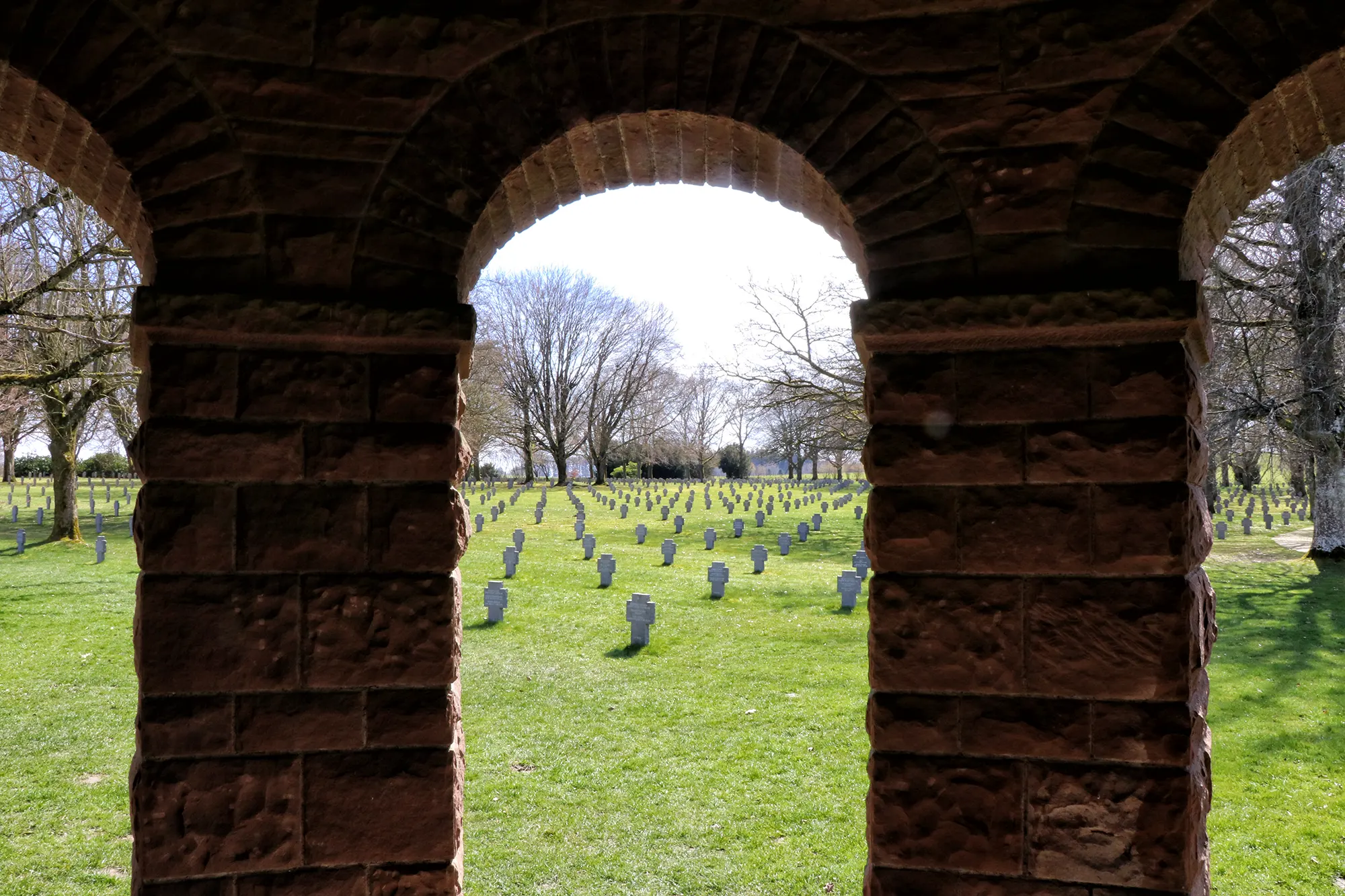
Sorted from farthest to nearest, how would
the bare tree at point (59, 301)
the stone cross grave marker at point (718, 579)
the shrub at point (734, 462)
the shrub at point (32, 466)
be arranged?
the shrub at point (734, 462) → the shrub at point (32, 466) → the stone cross grave marker at point (718, 579) → the bare tree at point (59, 301)

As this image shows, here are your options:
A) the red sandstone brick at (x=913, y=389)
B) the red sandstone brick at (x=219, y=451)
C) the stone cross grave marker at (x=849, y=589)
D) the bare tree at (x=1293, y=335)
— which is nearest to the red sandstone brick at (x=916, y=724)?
the red sandstone brick at (x=913, y=389)

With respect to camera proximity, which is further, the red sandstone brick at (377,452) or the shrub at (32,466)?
the shrub at (32,466)

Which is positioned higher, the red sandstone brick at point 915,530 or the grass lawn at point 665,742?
the red sandstone brick at point 915,530

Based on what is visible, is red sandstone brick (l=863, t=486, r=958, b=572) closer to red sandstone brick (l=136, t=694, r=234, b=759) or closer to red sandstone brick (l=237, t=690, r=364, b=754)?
red sandstone brick (l=237, t=690, r=364, b=754)

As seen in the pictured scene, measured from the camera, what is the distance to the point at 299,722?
2.74 metres

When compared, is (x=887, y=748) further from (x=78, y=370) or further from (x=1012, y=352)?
(x=78, y=370)

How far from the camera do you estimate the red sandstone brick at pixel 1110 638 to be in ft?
8.55

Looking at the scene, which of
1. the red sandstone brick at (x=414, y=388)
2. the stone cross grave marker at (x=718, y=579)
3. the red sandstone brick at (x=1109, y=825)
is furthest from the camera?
the stone cross grave marker at (x=718, y=579)

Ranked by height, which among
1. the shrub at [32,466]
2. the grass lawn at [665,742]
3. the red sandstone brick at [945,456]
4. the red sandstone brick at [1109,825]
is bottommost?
the grass lawn at [665,742]

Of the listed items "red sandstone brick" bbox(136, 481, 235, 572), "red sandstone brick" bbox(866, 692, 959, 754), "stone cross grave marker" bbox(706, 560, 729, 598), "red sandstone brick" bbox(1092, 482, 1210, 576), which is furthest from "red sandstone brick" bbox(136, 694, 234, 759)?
"stone cross grave marker" bbox(706, 560, 729, 598)

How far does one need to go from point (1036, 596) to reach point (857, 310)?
1072mm

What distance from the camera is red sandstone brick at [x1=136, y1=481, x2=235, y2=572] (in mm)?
2693

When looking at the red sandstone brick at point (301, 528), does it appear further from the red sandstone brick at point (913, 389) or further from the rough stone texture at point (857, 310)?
the red sandstone brick at point (913, 389)

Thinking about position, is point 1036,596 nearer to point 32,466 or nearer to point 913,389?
point 913,389
